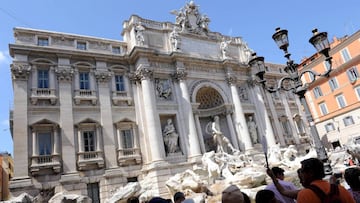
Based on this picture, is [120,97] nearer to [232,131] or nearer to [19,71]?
[19,71]

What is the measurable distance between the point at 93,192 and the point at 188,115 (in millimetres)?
7536

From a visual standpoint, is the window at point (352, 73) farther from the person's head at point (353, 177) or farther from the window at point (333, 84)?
the person's head at point (353, 177)

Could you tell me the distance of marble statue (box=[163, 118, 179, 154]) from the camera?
15148mm

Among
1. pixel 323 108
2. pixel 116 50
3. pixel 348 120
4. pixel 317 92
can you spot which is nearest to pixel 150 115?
pixel 116 50

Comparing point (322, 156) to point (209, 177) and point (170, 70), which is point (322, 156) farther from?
point (170, 70)

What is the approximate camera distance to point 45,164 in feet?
38.8

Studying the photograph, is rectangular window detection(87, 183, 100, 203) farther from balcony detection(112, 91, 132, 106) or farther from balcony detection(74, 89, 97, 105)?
balcony detection(112, 91, 132, 106)

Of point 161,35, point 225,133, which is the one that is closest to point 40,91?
point 161,35

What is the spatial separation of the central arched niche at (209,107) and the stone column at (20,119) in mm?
11335

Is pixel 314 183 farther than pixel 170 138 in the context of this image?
No

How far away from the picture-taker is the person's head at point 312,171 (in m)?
2.16

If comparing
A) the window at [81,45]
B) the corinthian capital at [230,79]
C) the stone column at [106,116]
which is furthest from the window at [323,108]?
the window at [81,45]

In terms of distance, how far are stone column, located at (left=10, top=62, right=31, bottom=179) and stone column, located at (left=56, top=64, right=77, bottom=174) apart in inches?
64.7

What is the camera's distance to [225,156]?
579 inches
